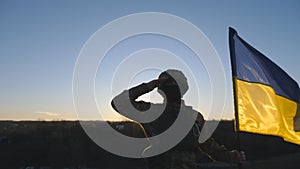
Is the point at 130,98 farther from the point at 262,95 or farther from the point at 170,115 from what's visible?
the point at 262,95

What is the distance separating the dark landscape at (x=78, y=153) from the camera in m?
21.3

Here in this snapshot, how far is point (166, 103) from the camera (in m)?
3.84

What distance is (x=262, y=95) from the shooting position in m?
4.62

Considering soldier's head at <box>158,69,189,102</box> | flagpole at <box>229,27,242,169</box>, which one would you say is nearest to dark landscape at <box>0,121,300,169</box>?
flagpole at <box>229,27,242,169</box>

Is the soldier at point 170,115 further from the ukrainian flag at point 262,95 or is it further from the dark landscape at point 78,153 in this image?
the dark landscape at point 78,153

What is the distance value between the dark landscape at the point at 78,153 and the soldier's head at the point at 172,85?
14336 mm

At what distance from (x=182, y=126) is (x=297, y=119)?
200 centimetres

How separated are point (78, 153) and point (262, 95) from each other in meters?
21.8

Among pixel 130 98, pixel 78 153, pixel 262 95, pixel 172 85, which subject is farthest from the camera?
pixel 78 153

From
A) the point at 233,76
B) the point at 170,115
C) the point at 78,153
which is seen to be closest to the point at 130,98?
the point at 170,115

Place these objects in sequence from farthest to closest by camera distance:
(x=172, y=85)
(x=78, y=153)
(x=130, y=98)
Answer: (x=78, y=153) → (x=172, y=85) → (x=130, y=98)

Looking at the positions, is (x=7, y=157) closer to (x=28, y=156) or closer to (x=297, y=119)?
(x=28, y=156)

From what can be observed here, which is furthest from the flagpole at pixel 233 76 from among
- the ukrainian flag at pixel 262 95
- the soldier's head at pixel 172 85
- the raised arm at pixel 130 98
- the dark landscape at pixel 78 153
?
the dark landscape at pixel 78 153

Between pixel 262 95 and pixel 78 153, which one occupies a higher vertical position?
pixel 262 95
